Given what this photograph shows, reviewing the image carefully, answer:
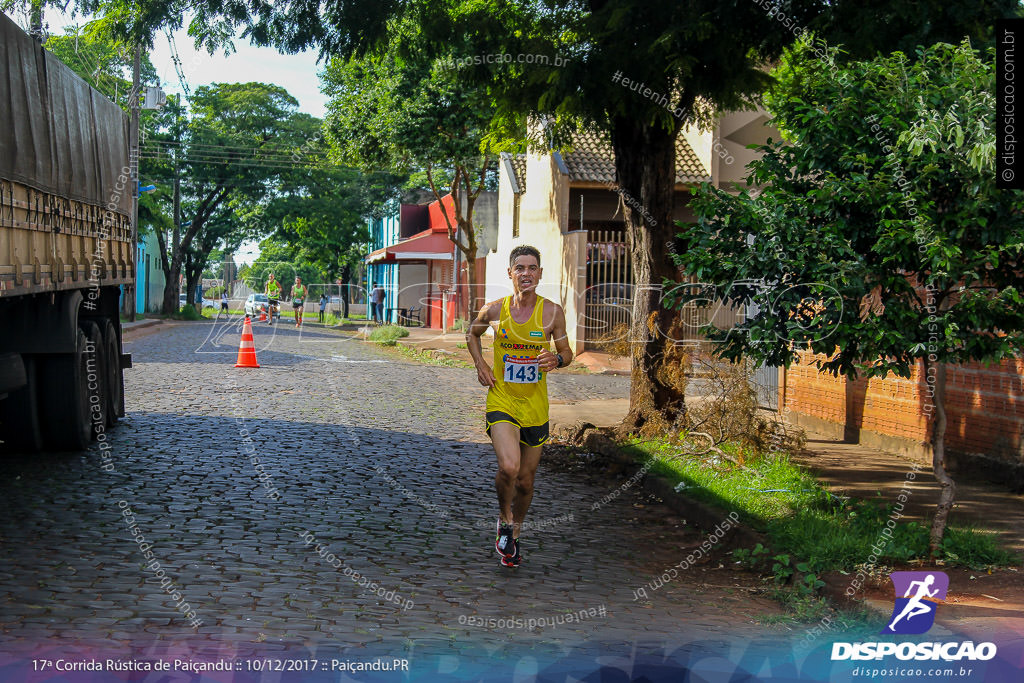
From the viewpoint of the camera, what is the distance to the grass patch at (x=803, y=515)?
5867 mm

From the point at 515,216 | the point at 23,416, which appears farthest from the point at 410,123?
the point at 23,416

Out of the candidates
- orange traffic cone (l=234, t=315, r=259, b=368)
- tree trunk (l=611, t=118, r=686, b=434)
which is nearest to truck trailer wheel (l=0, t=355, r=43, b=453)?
tree trunk (l=611, t=118, r=686, b=434)

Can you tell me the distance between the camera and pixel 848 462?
9.49 meters

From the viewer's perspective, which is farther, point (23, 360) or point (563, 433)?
point (563, 433)

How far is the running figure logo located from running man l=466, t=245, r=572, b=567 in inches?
82.1

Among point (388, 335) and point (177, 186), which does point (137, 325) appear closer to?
point (388, 335)

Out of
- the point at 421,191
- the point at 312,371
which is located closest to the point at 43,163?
the point at 312,371

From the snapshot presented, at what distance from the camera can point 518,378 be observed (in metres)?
6.12

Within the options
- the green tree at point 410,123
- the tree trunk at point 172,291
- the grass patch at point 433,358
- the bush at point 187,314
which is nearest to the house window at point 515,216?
the green tree at point 410,123

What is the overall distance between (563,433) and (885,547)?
5980 mm

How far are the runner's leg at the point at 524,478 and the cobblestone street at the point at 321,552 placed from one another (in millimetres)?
288

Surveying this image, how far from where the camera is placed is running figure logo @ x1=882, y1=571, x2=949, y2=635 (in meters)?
4.97

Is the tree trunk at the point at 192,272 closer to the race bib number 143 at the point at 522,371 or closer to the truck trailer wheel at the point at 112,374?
the truck trailer wheel at the point at 112,374

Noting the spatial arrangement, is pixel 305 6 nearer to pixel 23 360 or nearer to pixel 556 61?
pixel 556 61
